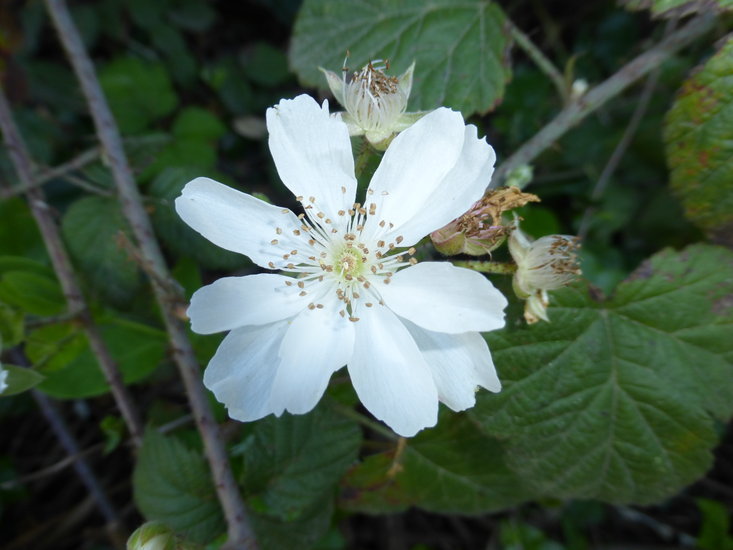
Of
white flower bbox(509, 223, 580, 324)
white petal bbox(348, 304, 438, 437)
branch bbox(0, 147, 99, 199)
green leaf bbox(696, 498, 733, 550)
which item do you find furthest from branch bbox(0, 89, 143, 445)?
green leaf bbox(696, 498, 733, 550)

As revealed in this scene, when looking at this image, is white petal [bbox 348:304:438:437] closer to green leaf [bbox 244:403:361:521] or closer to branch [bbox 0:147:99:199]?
green leaf [bbox 244:403:361:521]

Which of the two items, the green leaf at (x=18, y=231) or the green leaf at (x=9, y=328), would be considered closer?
the green leaf at (x=9, y=328)

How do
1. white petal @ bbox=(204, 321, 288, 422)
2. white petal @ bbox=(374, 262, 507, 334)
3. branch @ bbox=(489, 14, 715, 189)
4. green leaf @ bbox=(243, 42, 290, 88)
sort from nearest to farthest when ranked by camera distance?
1. white petal @ bbox=(374, 262, 507, 334)
2. white petal @ bbox=(204, 321, 288, 422)
3. branch @ bbox=(489, 14, 715, 189)
4. green leaf @ bbox=(243, 42, 290, 88)

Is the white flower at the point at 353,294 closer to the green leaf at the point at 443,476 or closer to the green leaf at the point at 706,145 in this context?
the green leaf at the point at 443,476

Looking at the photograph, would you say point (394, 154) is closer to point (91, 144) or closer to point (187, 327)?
point (187, 327)

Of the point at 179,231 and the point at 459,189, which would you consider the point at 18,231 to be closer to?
the point at 179,231

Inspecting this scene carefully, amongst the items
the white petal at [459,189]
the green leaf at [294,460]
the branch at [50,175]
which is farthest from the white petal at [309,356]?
the branch at [50,175]

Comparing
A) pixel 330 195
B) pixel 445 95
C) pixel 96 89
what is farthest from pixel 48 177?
pixel 445 95

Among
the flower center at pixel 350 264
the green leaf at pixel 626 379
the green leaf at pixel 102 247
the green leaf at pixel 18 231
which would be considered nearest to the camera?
the flower center at pixel 350 264
